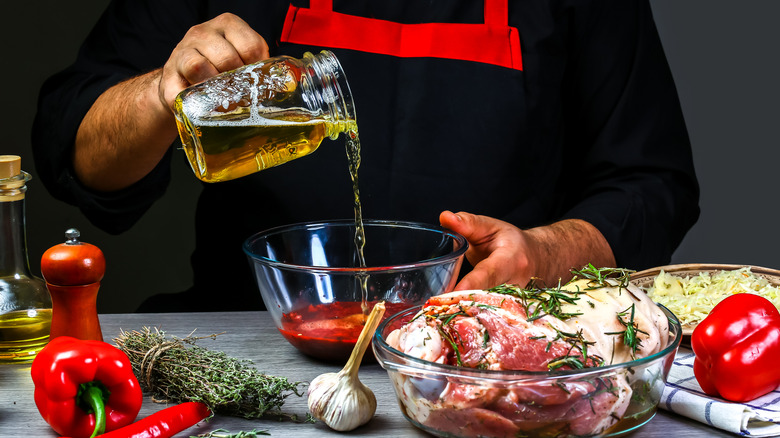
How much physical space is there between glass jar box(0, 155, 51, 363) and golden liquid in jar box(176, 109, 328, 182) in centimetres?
38

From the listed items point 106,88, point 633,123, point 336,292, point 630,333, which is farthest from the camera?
point 633,123

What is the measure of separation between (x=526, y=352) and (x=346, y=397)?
12.6 inches

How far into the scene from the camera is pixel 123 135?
222 centimetres

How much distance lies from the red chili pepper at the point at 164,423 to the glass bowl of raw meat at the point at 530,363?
34 cm

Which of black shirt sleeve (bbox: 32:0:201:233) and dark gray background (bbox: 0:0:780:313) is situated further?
dark gray background (bbox: 0:0:780:313)

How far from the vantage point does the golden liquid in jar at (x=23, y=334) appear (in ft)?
5.61

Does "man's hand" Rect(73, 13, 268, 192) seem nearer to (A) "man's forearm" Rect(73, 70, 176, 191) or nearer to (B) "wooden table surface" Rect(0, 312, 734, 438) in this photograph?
(A) "man's forearm" Rect(73, 70, 176, 191)

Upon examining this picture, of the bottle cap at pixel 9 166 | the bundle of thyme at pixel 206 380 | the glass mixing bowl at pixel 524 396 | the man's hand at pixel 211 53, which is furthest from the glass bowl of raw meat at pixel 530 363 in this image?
the bottle cap at pixel 9 166

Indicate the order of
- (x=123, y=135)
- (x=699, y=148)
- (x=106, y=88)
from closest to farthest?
(x=123, y=135) < (x=106, y=88) < (x=699, y=148)

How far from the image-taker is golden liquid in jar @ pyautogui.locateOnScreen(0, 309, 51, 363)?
5.61ft

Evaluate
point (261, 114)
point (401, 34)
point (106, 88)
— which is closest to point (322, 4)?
point (401, 34)

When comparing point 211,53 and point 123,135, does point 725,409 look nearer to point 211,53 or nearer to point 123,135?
point 211,53

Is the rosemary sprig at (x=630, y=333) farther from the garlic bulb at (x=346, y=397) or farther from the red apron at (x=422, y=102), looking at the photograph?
the red apron at (x=422, y=102)

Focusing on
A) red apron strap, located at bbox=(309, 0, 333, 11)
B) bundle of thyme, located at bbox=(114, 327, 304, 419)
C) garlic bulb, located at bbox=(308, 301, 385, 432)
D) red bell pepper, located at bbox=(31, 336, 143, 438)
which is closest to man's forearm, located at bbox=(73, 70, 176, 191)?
red apron strap, located at bbox=(309, 0, 333, 11)
